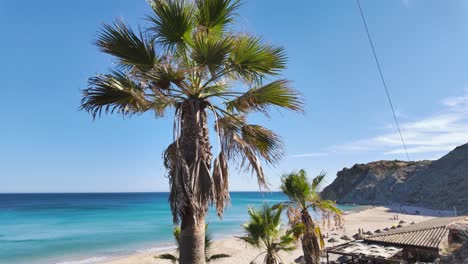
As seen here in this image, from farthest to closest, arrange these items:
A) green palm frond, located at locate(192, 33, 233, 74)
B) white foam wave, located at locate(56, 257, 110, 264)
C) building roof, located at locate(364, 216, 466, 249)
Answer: white foam wave, located at locate(56, 257, 110, 264)
building roof, located at locate(364, 216, 466, 249)
green palm frond, located at locate(192, 33, 233, 74)

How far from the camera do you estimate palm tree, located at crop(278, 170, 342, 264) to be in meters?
10.1

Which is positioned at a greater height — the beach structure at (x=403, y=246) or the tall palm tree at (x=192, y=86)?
the tall palm tree at (x=192, y=86)

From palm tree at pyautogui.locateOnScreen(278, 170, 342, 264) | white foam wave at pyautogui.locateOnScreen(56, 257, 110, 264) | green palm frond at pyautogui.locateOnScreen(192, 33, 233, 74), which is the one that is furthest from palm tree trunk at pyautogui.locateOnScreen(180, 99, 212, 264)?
white foam wave at pyautogui.locateOnScreen(56, 257, 110, 264)

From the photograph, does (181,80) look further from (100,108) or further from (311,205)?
(311,205)

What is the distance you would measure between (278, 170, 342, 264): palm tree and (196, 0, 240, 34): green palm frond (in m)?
7.26

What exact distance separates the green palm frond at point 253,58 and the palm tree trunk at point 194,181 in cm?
82

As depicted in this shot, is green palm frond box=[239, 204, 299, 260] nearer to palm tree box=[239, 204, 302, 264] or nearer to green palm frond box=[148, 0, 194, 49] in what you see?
palm tree box=[239, 204, 302, 264]

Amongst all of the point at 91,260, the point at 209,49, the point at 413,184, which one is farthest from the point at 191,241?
the point at 413,184

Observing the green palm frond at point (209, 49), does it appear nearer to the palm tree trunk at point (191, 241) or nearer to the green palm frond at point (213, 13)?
the green palm frond at point (213, 13)

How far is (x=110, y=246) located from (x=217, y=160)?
33.1m

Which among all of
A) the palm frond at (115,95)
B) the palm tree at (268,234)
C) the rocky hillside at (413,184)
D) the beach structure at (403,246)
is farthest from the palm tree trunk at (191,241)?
the rocky hillside at (413,184)

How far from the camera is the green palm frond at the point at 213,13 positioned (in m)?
4.33

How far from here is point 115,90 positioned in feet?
14.7

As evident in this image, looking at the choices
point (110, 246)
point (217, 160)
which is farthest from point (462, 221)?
point (110, 246)
